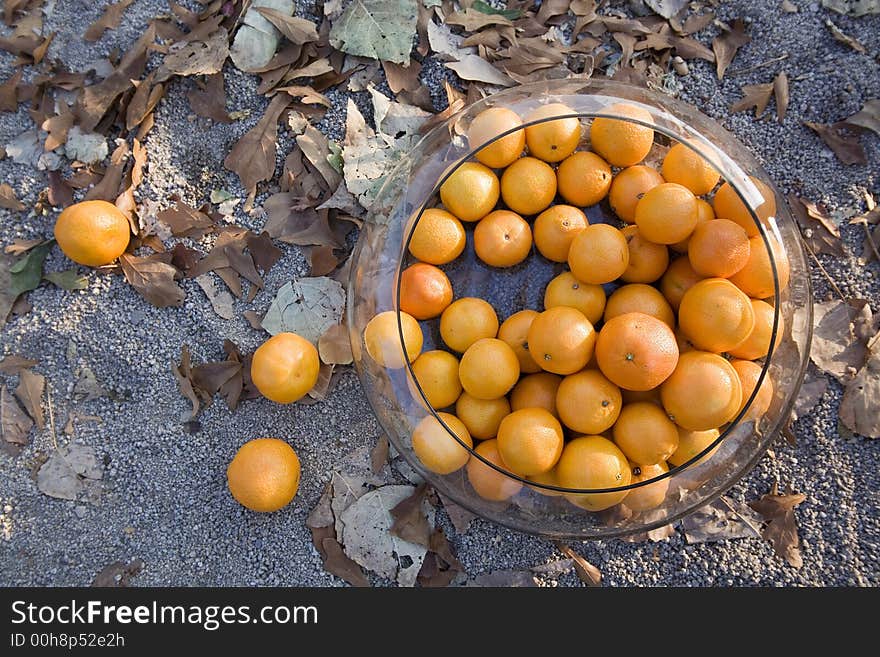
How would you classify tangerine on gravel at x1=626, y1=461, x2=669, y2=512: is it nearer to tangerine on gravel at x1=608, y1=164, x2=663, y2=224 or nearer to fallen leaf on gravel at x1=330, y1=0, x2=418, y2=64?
tangerine on gravel at x1=608, y1=164, x2=663, y2=224

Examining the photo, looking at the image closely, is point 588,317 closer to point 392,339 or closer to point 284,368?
point 392,339

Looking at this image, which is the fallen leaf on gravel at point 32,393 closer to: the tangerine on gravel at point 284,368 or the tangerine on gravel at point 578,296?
the tangerine on gravel at point 284,368

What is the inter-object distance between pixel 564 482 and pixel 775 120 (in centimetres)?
105

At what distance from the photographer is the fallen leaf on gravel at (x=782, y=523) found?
4.95ft

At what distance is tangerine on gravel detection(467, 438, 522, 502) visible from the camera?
4.40ft

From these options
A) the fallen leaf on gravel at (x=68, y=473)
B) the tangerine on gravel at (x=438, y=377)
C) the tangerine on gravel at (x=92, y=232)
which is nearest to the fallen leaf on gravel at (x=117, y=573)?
the fallen leaf on gravel at (x=68, y=473)

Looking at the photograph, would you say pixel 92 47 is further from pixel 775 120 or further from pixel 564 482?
pixel 775 120

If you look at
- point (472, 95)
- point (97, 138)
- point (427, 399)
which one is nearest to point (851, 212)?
point (472, 95)

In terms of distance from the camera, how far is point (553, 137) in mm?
1373

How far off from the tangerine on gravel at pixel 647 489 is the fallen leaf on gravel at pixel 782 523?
318 millimetres

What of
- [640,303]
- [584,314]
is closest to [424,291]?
[584,314]

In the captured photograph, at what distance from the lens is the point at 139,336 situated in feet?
5.42

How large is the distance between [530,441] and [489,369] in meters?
0.15

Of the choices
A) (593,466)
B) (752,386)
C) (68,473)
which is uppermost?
(752,386)
